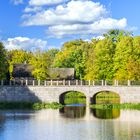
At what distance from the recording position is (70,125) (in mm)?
60969

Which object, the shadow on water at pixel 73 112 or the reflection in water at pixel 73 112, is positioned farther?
the reflection in water at pixel 73 112

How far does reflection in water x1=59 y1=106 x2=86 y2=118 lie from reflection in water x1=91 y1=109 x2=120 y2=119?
6.40ft

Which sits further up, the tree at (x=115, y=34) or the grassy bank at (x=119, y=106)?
the tree at (x=115, y=34)

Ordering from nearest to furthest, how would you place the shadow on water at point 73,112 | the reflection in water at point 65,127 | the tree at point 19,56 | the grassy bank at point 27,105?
1. the reflection in water at point 65,127
2. the shadow on water at point 73,112
3. the grassy bank at point 27,105
4. the tree at point 19,56

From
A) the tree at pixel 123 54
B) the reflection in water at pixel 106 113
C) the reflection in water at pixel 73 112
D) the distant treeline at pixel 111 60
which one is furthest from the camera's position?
the tree at pixel 123 54

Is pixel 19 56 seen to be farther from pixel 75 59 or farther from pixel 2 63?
pixel 2 63

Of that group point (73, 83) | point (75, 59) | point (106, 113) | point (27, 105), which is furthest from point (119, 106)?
point (75, 59)

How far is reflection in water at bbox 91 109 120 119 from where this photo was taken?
7169cm

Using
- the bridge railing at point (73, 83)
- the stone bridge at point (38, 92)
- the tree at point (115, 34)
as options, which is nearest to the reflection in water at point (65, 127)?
the bridge railing at point (73, 83)

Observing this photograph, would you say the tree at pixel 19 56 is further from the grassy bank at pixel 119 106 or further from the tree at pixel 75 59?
the grassy bank at pixel 119 106

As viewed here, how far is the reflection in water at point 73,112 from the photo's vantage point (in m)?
74.1

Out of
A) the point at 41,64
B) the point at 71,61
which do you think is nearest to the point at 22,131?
the point at 41,64

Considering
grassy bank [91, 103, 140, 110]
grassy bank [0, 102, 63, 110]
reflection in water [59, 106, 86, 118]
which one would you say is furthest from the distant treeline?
reflection in water [59, 106, 86, 118]

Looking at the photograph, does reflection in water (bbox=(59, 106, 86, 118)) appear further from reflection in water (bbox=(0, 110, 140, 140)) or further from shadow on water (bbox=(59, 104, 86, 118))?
reflection in water (bbox=(0, 110, 140, 140))
